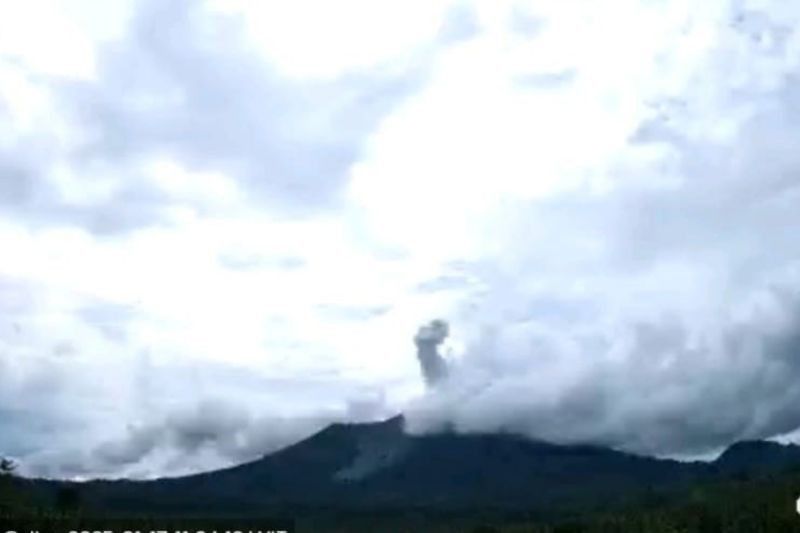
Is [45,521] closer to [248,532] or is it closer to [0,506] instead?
[0,506]

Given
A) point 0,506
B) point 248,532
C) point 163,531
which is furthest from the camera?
point 163,531

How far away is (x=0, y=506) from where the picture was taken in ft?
488

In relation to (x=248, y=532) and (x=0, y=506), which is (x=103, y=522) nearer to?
(x=248, y=532)

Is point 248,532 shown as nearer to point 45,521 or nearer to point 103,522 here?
point 103,522

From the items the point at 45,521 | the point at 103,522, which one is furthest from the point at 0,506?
the point at 103,522

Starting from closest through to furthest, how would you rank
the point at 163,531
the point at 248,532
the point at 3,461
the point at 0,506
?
the point at 0,506, the point at 3,461, the point at 248,532, the point at 163,531

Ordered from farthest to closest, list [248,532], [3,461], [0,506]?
[248,532]
[3,461]
[0,506]

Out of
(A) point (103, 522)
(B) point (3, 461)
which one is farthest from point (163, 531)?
(B) point (3, 461)

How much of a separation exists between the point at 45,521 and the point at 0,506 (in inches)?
231

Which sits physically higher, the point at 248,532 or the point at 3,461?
the point at 3,461

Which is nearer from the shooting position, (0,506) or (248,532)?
(0,506)

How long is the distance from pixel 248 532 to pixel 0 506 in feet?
146

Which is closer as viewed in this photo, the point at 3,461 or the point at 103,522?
the point at 3,461

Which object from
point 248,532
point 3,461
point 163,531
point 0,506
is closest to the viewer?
point 0,506
